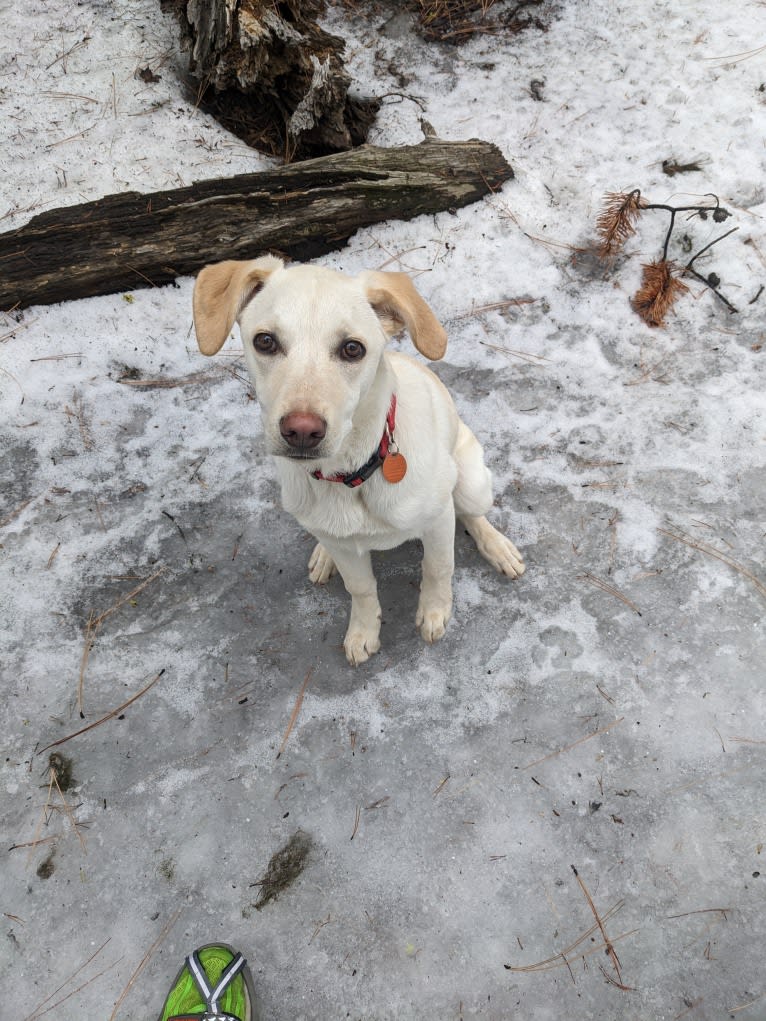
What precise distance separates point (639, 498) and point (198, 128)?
10.7 feet

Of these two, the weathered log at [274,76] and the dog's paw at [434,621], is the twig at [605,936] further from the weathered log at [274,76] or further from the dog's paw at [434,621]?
the weathered log at [274,76]

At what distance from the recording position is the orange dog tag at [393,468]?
2.06 m

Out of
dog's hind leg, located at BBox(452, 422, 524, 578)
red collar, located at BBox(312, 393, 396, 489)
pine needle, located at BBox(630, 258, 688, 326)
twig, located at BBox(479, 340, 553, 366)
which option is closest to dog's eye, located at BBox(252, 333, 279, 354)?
red collar, located at BBox(312, 393, 396, 489)

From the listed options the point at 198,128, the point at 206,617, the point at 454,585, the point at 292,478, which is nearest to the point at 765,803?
the point at 454,585

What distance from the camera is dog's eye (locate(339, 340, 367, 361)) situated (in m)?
1.81

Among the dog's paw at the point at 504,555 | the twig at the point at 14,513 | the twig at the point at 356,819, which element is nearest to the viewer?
the twig at the point at 356,819

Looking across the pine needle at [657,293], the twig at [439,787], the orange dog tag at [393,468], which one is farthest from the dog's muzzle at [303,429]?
the pine needle at [657,293]

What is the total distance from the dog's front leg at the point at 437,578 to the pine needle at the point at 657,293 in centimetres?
182

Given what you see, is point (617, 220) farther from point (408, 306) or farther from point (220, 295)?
point (220, 295)

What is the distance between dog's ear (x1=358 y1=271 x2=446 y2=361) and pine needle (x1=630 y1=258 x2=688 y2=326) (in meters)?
1.90

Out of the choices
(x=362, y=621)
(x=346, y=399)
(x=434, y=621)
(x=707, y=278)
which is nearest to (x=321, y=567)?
(x=362, y=621)

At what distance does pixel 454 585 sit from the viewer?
2.87 meters

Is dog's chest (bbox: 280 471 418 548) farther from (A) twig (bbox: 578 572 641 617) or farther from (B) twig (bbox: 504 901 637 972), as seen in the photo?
(B) twig (bbox: 504 901 637 972)

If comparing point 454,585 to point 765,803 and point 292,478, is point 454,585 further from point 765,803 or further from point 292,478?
point 765,803
